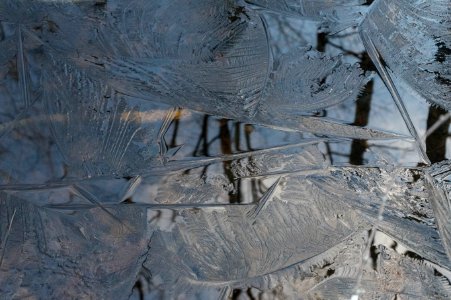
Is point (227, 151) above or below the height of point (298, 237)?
above

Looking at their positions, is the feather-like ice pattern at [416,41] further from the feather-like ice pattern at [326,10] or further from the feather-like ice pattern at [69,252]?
the feather-like ice pattern at [69,252]

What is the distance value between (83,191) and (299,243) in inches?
15.7

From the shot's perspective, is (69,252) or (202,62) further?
(202,62)

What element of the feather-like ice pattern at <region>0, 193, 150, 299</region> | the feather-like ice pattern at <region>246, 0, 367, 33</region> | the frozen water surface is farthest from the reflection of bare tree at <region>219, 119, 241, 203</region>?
the feather-like ice pattern at <region>246, 0, 367, 33</region>

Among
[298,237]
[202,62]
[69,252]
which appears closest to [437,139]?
[298,237]

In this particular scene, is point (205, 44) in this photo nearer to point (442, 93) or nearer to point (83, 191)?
point (83, 191)

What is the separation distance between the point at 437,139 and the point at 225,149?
0.40 meters

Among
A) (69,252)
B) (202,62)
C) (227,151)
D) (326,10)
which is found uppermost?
(326,10)

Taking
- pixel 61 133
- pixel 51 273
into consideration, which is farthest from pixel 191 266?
pixel 61 133

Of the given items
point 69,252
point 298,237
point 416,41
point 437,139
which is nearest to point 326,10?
point 416,41

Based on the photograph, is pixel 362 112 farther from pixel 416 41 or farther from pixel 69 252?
pixel 69 252

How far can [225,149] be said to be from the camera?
3.30 feet

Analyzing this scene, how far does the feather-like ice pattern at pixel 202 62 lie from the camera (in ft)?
3.38

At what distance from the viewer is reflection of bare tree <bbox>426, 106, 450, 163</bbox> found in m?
1.00
